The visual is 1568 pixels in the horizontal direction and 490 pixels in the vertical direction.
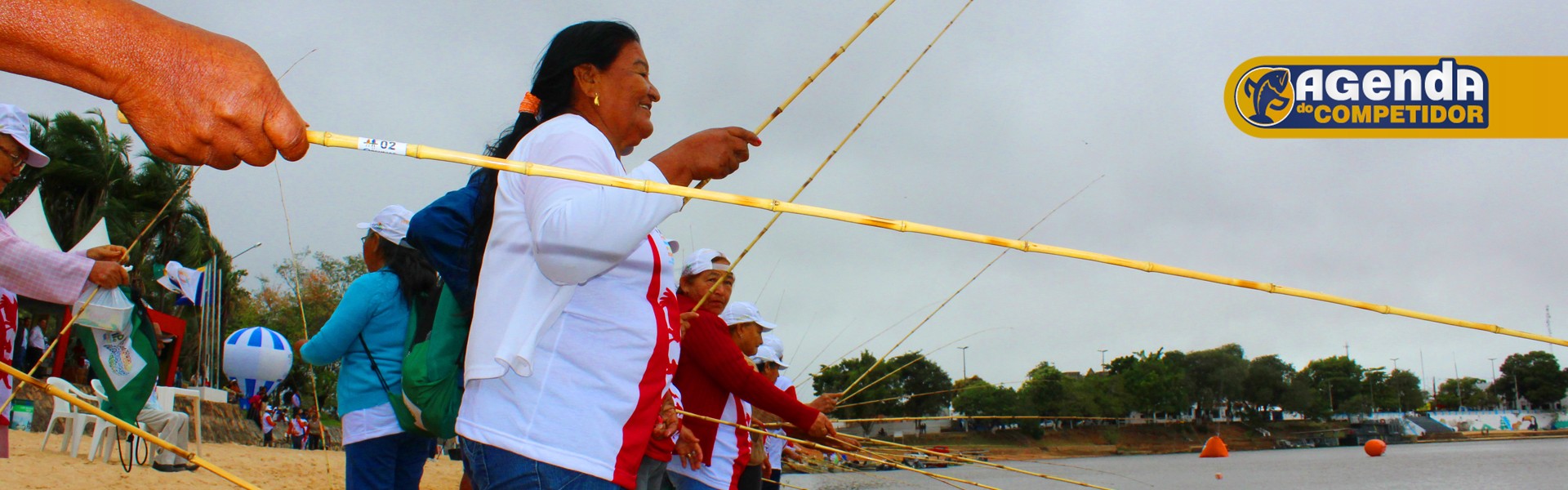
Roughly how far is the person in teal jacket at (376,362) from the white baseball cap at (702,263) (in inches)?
59.2

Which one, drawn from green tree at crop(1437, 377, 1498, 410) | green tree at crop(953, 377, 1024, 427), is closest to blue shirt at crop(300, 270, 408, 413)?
green tree at crop(953, 377, 1024, 427)

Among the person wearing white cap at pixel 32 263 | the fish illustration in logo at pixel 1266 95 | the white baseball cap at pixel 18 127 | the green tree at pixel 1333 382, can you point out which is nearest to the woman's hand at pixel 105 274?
the person wearing white cap at pixel 32 263

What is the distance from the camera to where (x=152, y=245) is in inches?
820

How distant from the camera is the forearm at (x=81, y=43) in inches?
40.4

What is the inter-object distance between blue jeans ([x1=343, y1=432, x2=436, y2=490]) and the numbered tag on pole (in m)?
2.34

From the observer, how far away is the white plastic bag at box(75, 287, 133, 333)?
340 centimetres

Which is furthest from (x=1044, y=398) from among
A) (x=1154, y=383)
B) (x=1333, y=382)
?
(x=1333, y=382)

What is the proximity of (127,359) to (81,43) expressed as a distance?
308cm

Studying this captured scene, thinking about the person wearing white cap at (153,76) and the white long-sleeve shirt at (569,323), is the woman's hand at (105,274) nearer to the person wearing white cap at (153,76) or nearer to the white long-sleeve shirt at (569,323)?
the white long-sleeve shirt at (569,323)

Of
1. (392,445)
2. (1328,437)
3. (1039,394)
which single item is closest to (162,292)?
(392,445)

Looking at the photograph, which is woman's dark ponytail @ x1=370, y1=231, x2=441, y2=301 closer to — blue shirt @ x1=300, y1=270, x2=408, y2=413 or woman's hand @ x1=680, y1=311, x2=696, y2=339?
blue shirt @ x1=300, y1=270, x2=408, y2=413

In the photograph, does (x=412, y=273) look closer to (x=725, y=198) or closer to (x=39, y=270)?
(x=39, y=270)

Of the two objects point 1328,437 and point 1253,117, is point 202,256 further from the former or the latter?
point 1328,437

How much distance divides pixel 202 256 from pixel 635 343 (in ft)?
76.3
